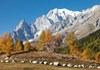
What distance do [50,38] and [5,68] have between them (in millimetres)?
137448

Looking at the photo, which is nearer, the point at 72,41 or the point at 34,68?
the point at 34,68

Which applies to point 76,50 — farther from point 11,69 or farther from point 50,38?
point 11,69

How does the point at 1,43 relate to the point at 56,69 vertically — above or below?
above

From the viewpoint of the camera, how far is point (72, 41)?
187m

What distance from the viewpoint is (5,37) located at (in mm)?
182250

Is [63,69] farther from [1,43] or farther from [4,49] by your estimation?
[1,43]

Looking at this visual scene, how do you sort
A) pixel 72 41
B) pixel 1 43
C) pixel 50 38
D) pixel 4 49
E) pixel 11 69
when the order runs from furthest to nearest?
pixel 50 38 → pixel 72 41 → pixel 1 43 → pixel 4 49 → pixel 11 69

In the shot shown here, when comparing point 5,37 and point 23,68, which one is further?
point 5,37

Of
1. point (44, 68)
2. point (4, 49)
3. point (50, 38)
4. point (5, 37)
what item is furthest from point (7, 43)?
point (44, 68)

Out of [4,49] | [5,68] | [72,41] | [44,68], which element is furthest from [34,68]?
[72,41]

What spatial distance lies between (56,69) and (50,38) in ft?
446

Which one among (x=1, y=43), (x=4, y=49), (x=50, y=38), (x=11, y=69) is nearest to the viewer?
(x=11, y=69)

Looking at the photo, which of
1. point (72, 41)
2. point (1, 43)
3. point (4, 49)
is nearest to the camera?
point (4, 49)

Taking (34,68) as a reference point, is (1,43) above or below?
above
